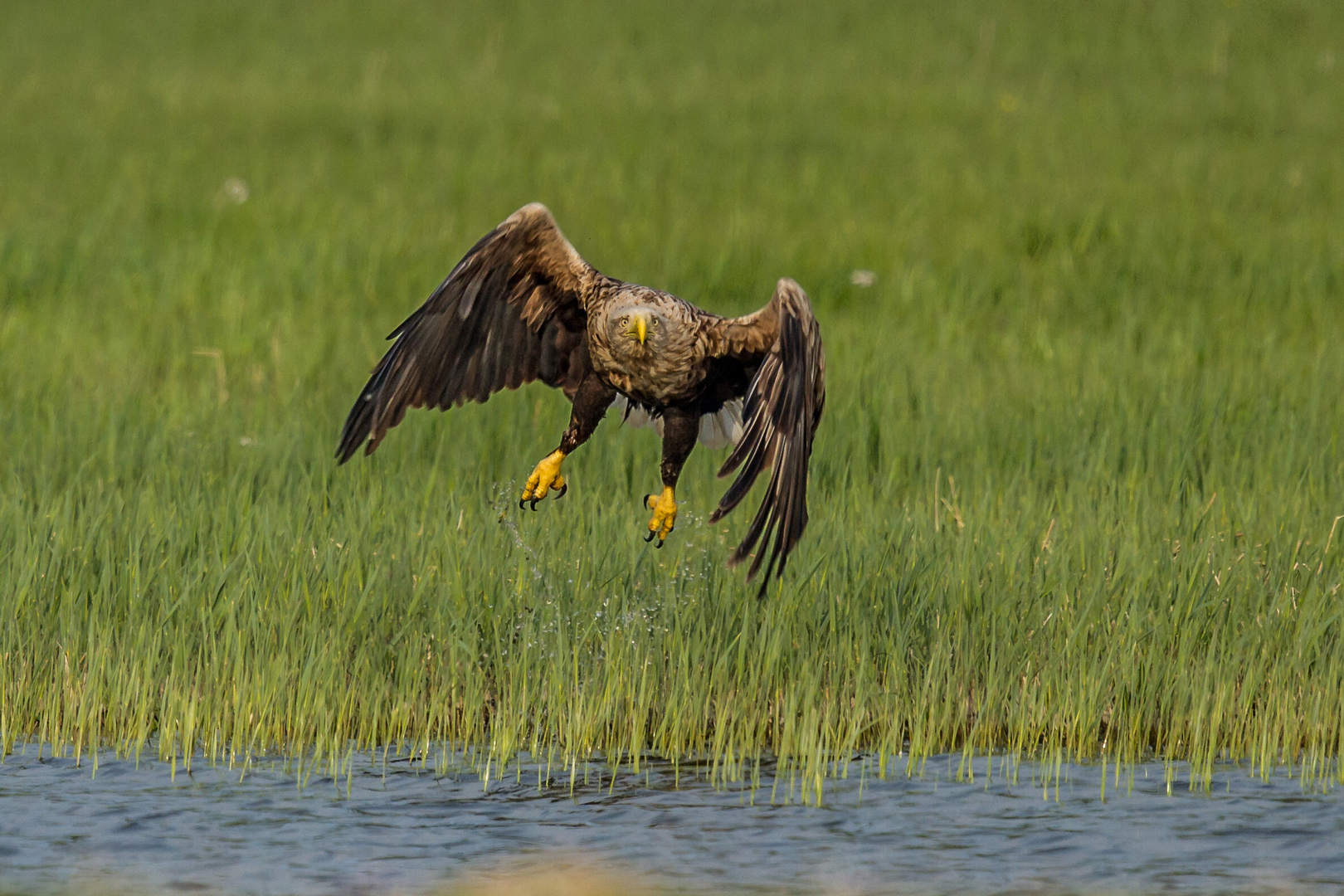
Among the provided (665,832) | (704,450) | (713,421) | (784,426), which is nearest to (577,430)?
(713,421)

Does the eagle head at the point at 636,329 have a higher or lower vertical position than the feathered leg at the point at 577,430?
higher

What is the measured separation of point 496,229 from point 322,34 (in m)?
16.1

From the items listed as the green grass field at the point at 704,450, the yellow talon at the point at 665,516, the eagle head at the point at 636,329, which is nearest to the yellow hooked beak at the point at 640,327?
the eagle head at the point at 636,329

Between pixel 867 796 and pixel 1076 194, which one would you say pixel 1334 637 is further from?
pixel 1076 194

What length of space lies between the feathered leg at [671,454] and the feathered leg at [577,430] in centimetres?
26

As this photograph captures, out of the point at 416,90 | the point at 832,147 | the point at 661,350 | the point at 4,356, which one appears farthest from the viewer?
the point at 416,90

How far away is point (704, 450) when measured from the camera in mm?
8930

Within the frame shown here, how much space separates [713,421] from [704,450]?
1656mm

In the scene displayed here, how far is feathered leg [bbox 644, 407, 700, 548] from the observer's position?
623 centimetres

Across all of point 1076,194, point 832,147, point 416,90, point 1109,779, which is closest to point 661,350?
point 1109,779

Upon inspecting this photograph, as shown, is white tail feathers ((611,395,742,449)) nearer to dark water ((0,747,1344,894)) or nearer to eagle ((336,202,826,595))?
eagle ((336,202,826,595))

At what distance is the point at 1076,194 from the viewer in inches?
586

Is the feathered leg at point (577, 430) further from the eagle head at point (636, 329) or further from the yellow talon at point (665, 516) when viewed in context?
the eagle head at point (636, 329)

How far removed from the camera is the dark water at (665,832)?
15.3ft
